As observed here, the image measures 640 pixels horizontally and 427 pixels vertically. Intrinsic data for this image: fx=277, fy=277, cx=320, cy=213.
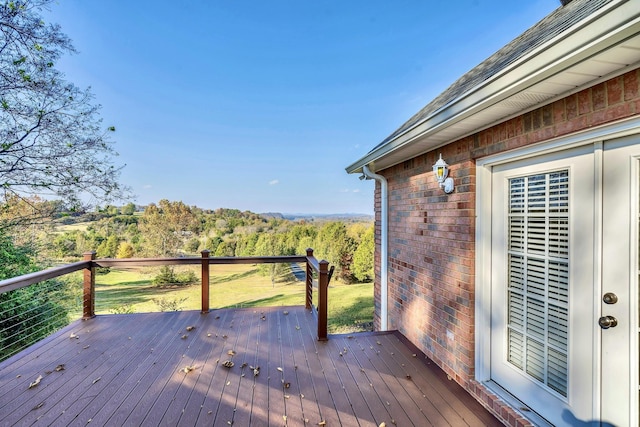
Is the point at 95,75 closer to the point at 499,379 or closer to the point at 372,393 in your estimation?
the point at 372,393

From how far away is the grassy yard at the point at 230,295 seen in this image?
9.27 m

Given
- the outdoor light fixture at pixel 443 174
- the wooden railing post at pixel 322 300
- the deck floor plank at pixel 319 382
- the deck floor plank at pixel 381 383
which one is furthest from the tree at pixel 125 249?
the outdoor light fixture at pixel 443 174

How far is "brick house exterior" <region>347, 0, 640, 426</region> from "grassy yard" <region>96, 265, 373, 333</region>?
5241 millimetres

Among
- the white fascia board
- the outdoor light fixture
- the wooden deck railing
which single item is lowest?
the wooden deck railing

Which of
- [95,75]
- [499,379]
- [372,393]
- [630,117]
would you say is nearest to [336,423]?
[372,393]

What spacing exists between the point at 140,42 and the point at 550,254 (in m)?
11.5

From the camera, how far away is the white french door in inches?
59.4

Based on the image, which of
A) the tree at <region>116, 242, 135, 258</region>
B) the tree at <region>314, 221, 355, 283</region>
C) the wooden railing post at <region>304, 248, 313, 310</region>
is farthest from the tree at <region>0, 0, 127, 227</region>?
the tree at <region>314, 221, 355, 283</region>

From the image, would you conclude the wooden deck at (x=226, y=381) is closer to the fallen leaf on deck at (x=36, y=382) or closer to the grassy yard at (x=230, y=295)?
the fallen leaf on deck at (x=36, y=382)

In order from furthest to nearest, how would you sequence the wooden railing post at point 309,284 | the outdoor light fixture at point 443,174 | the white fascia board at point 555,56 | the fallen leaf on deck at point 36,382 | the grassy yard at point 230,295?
1. the grassy yard at point 230,295
2. the wooden railing post at point 309,284
3. the outdoor light fixture at point 443,174
4. the fallen leaf on deck at point 36,382
5. the white fascia board at point 555,56

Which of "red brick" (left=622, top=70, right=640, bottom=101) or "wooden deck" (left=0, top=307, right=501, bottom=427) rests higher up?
"red brick" (left=622, top=70, right=640, bottom=101)

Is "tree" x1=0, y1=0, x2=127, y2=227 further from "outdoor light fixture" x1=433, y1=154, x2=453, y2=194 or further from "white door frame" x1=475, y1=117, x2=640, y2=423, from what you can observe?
"white door frame" x1=475, y1=117, x2=640, y2=423

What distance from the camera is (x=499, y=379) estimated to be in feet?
7.68

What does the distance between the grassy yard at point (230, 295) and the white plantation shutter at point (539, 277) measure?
21.6 ft
